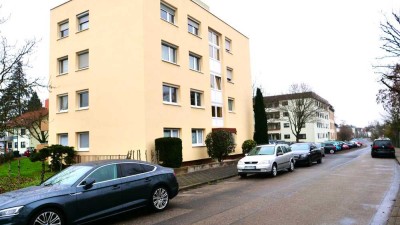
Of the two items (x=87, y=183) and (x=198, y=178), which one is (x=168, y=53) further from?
(x=87, y=183)

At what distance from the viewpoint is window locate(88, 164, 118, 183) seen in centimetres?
749

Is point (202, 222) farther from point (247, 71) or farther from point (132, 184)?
point (247, 71)

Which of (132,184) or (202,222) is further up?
(132,184)

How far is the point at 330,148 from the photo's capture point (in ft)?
140

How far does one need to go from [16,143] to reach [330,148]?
73.8m

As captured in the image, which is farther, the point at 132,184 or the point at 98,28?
the point at 98,28

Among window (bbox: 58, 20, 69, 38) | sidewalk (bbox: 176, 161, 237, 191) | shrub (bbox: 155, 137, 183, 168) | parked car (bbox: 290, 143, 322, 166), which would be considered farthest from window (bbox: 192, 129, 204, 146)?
window (bbox: 58, 20, 69, 38)

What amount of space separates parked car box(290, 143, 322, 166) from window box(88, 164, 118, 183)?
15155 millimetres

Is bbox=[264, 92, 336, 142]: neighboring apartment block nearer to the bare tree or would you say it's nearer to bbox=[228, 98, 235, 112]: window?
the bare tree

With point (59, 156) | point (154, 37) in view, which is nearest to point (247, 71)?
point (154, 37)

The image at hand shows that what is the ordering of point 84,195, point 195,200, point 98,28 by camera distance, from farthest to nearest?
point 98,28 < point 195,200 < point 84,195

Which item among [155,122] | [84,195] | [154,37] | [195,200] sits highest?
[154,37]

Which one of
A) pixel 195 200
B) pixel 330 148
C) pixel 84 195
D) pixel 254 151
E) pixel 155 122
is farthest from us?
pixel 330 148

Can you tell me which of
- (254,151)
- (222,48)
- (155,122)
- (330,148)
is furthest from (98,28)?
(330,148)
